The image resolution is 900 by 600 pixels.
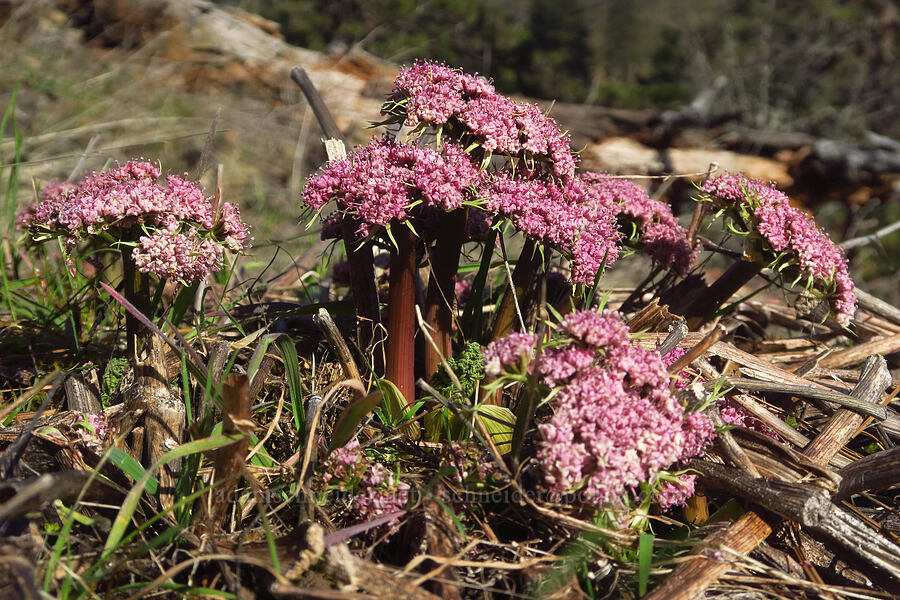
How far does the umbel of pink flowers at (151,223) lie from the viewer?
1.91m

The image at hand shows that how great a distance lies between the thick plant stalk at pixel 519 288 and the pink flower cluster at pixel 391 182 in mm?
419

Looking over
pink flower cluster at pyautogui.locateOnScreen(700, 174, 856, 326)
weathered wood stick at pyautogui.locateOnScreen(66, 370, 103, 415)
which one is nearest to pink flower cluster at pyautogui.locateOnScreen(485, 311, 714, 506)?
pink flower cluster at pyautogui.locateOnScreen(700, 174, 856, 326)

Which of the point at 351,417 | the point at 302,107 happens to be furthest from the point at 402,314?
the point at 302,107

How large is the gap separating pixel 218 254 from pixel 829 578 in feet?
6.97

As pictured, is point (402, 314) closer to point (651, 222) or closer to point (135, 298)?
point (135, 298)

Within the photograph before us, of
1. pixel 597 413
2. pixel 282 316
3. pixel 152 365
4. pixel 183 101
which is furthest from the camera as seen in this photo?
pixel 183 101

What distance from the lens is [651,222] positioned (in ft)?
8.73

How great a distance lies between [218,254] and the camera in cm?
208

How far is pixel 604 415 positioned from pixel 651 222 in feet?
4.21

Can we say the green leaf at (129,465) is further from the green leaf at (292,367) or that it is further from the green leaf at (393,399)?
the green leaf at (393,399)

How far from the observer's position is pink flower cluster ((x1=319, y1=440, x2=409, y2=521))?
178 centimetres

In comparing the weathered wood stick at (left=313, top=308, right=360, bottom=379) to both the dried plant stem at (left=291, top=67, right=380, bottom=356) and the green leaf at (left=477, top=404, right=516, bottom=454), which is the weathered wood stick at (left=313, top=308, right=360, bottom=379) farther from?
the green leaf at (left=477, top=404, right=516, bottom=454)

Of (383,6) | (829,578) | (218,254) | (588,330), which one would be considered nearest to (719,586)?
(829,578)

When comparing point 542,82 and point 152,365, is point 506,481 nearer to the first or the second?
point 152,365
